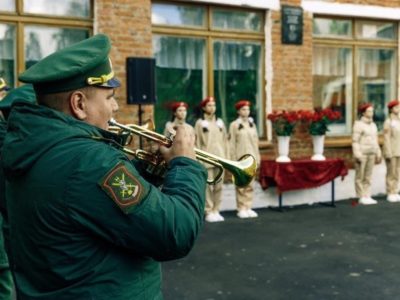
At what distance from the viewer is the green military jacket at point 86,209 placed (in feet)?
5.24

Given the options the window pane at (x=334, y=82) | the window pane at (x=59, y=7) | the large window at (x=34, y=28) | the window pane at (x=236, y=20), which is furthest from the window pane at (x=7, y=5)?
the window pane at (x=334, y=82)

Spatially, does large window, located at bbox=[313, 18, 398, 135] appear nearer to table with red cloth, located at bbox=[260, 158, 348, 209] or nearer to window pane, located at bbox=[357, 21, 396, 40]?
window pane, located at bbox=[357, 21, 396, 40]

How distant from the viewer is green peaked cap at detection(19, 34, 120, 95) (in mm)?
1710

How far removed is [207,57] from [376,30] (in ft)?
12.3

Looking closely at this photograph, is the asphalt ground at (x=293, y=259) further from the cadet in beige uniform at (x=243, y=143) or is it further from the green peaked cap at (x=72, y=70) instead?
the green peaked cap at (x=72, y=70)

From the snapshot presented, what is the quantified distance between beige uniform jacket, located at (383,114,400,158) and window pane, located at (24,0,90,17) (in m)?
5.67

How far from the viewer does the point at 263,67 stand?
1005 centimetres

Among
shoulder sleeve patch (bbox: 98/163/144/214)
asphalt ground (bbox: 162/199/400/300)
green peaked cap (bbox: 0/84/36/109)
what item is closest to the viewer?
shoulder sleeve patch (bbox: 98/163/144/214)

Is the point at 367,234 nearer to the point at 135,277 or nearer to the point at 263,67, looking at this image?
the point at 263,67

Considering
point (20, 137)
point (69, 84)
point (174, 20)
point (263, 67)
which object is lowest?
point (20, 137)

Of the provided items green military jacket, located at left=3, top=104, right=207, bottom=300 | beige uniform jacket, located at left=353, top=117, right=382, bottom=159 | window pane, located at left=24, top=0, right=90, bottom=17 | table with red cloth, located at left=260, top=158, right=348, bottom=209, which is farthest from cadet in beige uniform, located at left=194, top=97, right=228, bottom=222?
green military jacket, located at left=3, top=104, right=207, bottom=300

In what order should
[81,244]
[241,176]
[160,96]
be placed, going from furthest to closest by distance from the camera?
[160,96]
[241,176]
[81,244]

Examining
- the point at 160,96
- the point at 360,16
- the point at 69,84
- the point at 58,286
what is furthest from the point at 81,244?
the point at 360,16

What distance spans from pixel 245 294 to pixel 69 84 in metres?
3.75
